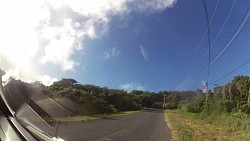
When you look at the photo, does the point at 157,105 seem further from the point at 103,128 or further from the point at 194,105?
the point at 194,105

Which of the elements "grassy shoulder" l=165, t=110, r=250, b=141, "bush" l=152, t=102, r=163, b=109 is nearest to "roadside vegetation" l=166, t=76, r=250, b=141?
"grassy shoulder" l=165, t=110, r=250, b=141

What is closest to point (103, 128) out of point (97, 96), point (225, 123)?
point (97, 96)

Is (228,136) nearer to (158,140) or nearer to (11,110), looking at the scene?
(158,140)

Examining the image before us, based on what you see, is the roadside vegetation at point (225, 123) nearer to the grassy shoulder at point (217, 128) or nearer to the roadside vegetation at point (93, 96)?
the grassy shoulder at point (217, 128)

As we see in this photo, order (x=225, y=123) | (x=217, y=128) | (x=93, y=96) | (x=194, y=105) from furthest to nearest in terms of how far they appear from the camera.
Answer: (x=225, y=123) < (x=217, y=128) < (x=194, y=105) < (x=93, y=96)

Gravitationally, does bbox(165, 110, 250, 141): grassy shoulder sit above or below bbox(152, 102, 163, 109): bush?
above

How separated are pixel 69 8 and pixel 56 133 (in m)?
0.75

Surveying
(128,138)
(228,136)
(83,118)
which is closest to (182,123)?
(228,136)

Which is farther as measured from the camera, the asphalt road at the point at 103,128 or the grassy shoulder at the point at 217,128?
the grassy shoulder at the point at 217,128

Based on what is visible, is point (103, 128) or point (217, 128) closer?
point (103, 128)

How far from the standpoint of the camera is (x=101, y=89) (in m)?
2.29

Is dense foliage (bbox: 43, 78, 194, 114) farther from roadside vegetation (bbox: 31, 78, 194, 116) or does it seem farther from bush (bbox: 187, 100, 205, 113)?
bush (bbox: 187, 100, 205, 113)

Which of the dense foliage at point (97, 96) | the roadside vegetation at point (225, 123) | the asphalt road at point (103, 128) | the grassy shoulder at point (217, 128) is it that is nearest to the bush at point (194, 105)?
the asphalt road at point (103, 128)

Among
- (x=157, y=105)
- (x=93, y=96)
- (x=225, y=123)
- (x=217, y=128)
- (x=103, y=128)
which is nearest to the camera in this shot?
(x=93, y=96)
